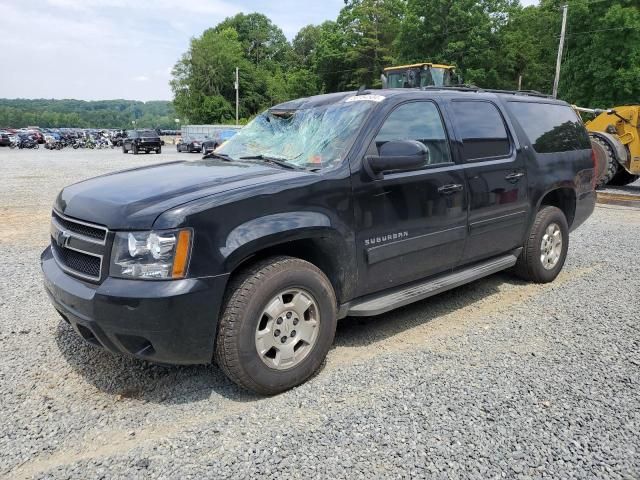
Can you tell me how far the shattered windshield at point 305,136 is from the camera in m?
3.59

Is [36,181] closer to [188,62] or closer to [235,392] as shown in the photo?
[235,392]

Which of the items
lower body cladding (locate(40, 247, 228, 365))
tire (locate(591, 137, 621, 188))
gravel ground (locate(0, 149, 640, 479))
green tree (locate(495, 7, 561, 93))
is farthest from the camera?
green tree (locate(495, 7, 561, 93))

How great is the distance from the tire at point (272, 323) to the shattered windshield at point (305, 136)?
818 millimetres

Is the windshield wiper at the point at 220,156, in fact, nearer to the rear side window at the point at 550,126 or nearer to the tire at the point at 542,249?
the rear side window at the point at 550,126

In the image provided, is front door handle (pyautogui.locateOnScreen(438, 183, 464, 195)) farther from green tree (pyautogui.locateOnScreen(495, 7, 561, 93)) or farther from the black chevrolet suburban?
green tree (pyautogui.locateOnScreen(495, 7, 561, 93))

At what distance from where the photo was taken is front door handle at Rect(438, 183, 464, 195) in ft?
13.0

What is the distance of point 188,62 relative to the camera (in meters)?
73.3

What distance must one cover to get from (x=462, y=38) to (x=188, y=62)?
42.8 metres

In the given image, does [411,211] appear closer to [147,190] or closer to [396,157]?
[396,157]

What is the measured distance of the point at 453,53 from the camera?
44031mm

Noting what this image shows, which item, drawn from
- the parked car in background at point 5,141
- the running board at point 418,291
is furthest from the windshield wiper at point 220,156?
the parked car in background at point 5,141

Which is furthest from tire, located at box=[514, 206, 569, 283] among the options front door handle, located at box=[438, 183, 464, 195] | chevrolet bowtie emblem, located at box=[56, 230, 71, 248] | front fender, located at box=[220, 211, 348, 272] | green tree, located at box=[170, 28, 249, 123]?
green tree, located at box=[170, 28, 249, 123]

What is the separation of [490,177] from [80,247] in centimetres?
320

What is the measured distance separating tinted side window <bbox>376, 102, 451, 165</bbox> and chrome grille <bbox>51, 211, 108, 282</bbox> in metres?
1.97
